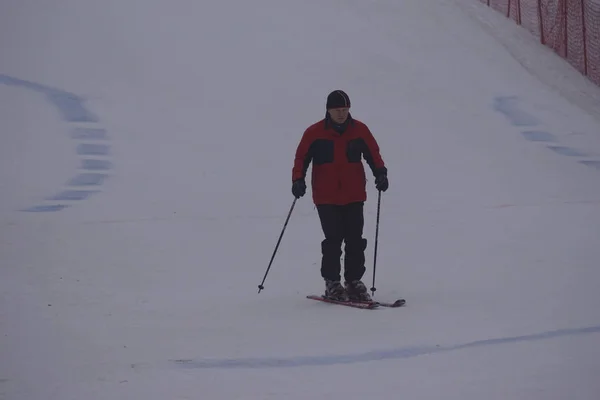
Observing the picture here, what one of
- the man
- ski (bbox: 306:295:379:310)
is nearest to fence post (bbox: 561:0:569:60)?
the man

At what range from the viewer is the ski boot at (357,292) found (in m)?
7.81

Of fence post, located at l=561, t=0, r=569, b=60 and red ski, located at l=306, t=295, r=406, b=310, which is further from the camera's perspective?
fence post, located at l=561, t=0, r=569, b=60

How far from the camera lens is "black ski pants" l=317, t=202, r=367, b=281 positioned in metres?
7.87

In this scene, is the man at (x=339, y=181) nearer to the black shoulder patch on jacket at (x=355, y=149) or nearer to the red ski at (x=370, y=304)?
the black shoulder patch on jacket at (x=355, y=149)

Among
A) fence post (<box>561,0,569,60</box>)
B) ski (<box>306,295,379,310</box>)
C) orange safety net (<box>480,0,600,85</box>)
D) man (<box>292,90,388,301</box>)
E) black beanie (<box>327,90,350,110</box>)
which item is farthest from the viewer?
fence post (<box>561,0,569,60</box>)

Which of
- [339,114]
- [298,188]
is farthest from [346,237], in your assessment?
[339,114]

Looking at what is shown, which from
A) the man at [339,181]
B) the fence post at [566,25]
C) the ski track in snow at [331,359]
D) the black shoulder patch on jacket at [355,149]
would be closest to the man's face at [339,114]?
the man at [339,181]

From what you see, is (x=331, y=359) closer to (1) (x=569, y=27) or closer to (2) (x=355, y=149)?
(2) (x=355, y=149)

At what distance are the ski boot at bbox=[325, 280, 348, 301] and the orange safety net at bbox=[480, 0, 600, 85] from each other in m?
12.8

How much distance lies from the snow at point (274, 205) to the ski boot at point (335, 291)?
171 millimetres

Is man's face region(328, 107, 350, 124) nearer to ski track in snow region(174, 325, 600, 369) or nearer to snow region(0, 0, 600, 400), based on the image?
snow region(0, 0, 600, 400)

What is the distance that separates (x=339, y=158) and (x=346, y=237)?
60cm

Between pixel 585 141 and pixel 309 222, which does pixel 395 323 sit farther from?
pixel 585 141

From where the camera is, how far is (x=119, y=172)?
12906 millimetres
